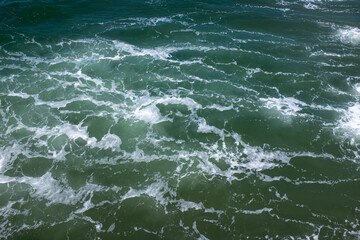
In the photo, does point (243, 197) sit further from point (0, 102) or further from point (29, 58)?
point (29, 58)

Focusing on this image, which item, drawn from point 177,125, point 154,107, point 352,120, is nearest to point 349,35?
point 352,120

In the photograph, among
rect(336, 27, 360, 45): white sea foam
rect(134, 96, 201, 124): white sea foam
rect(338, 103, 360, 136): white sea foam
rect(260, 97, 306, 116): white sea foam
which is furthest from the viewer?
rect(336, 27, 360, 45): white sea foam

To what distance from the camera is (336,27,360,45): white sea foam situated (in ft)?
89.5

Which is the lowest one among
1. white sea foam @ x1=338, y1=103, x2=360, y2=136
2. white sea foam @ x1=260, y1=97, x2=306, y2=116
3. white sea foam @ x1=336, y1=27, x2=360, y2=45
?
white sea foam @ x1=338, y1=103, x2=360, y2=136

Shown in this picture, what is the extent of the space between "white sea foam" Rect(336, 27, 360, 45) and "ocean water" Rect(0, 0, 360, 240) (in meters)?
0.24

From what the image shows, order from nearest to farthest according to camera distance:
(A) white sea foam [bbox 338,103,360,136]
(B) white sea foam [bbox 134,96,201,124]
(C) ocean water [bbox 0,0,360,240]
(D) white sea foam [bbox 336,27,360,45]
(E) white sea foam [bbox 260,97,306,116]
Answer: (C) ocean water [bbox 0,0,360,240], (A) white sea foam [bbox 338,103,360,136], (B) white sea foam [bbox 134,96,201,124], (E) white sea foam [bbox 260,97,306,116], (D) white sea foam [bbox 336,27,360,45]

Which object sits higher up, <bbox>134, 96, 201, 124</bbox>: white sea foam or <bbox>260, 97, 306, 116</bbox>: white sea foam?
<bbox>134, 96, 201, 124</bbox>: white sea foam

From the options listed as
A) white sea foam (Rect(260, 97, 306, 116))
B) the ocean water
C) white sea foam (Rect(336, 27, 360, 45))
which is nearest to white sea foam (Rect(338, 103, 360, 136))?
the ocean water

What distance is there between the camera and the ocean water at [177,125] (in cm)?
1336

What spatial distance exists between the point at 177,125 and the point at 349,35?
24.4 metres

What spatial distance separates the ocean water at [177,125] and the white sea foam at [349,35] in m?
0.24

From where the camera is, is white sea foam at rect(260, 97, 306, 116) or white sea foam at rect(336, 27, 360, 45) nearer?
white sea foam at rect(260, 97, 306, 116)

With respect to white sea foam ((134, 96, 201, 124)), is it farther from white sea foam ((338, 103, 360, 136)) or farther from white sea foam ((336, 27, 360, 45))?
white sea foam ((336, 27, 360, 45))

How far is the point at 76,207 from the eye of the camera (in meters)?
13.6
